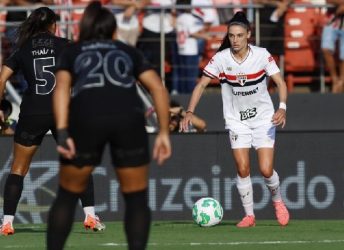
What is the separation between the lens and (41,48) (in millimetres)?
10805

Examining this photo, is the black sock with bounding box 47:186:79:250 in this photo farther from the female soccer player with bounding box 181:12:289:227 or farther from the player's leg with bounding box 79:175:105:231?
the female soccer player with bounding box 181:12:289:227

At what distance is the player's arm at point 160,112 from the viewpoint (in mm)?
7543

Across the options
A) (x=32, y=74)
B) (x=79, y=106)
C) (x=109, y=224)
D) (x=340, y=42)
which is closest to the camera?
(x=79, y=106)

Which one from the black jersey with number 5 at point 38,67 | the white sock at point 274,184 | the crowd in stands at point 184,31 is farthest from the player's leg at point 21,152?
the crowd in stands at point 184,31

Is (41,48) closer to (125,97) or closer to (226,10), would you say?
(125,97)

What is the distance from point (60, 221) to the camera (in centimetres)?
759

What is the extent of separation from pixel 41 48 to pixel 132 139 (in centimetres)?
354

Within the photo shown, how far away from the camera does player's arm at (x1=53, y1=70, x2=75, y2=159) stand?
7430 mm

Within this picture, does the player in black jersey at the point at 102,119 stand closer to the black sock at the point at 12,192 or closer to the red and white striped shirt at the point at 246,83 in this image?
the black sock at the point at 12,192

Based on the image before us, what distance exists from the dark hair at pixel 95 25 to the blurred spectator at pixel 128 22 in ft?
27.4

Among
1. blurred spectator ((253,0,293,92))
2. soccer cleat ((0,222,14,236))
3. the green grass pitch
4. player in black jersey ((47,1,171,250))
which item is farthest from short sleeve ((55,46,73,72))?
blurred spectator ((253,0,293,92))

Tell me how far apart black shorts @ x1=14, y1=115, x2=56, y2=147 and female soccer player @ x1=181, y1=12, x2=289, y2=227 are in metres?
1.72

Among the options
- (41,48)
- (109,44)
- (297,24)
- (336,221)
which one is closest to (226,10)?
(297,24)

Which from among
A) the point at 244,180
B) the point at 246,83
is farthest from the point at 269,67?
the point at 244,180
